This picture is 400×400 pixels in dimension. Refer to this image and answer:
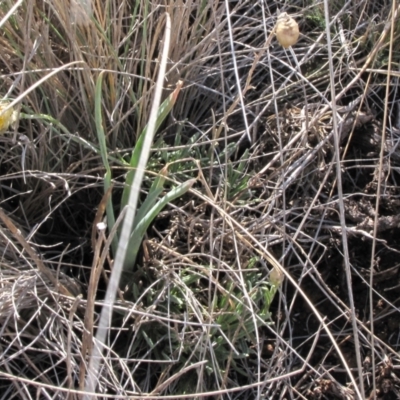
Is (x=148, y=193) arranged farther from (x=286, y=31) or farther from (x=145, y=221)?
(x=286, y=31)

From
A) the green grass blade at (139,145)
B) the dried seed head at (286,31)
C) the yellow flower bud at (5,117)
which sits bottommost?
the green grass blade at (139,145)

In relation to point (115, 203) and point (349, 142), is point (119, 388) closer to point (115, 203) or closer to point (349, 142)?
point (115, 203)

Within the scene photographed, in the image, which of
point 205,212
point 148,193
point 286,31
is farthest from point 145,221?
point 286,31

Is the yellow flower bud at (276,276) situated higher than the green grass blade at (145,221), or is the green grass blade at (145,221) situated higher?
the green grass blade at (145,221)

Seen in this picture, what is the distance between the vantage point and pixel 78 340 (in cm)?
84

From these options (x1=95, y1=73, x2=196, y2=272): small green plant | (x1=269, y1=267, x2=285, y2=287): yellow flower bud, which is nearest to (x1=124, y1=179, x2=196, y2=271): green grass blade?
(x1=95, y1=73, x2=196, y2=272): small green plant

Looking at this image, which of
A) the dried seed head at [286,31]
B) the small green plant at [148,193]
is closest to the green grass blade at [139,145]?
the small green plant at [148,193]

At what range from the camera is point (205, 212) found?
3.34ft

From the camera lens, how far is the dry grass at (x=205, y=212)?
34.5 inches

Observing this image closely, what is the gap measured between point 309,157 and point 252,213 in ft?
0.41

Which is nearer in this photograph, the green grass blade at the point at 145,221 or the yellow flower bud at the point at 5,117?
the yellow flower bud at the point at 5,117

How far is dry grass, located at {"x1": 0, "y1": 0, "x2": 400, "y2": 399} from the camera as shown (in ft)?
2.88

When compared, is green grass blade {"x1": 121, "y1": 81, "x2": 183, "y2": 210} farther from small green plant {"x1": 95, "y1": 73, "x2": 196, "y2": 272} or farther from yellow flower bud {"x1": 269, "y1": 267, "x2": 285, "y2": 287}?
yellow flower bud {"x1": 269, "y1": 267, "x2": 285, "y2": 287}

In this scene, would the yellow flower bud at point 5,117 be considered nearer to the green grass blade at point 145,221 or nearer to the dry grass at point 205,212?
the dry grass at point 205,212
